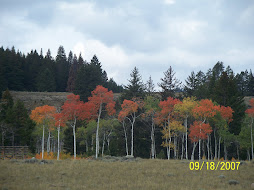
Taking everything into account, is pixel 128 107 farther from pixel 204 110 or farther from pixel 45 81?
pixel 45 81

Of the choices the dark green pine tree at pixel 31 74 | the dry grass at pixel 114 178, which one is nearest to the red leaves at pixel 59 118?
the dry grass at pixel 114 178

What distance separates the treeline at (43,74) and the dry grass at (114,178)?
49197mm

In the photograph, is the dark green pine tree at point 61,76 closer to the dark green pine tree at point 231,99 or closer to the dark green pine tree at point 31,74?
the dark green pine tree at point 31,74

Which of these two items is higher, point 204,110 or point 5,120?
point 204,110

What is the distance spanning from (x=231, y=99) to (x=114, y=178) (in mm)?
42234

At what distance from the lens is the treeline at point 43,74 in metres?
74.1

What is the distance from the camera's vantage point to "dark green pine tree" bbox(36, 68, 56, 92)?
96.5m

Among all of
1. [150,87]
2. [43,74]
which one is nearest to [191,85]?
[150,87]

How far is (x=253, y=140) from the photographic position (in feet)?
151

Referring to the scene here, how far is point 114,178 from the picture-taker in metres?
19.3

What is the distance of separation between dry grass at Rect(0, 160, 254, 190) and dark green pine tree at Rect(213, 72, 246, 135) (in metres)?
29.0

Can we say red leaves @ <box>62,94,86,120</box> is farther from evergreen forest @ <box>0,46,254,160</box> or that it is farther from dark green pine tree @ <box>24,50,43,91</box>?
dark green pine tree @ <box>24,50,43,91</box>

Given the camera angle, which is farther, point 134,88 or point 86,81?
point 86,81

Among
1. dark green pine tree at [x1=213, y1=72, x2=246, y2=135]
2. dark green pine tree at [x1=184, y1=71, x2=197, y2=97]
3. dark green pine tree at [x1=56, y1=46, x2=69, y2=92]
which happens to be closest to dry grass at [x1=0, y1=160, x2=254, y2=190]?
dark green pine tree at [x1=213, y1=72, x2=246, y2=135]
